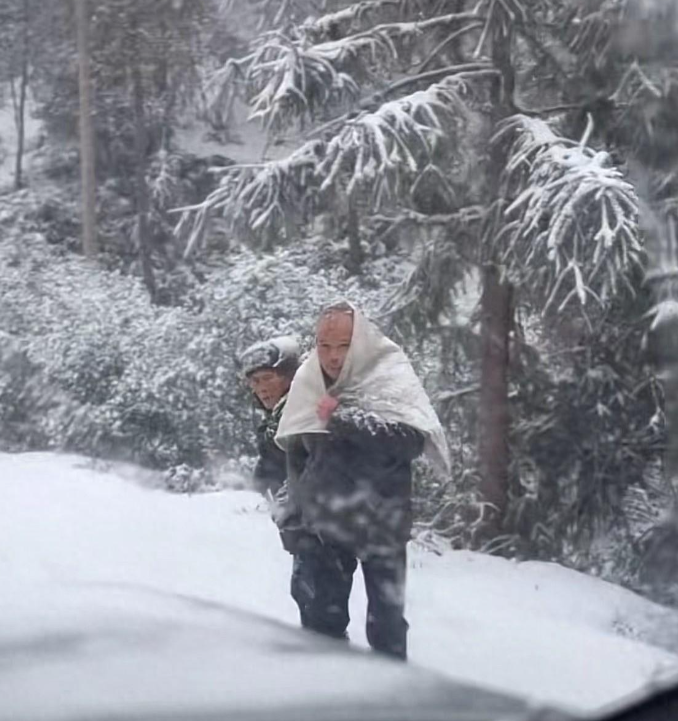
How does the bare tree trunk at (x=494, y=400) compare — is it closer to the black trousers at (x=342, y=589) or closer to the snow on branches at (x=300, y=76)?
the snow on branches at (x=300, y=76)

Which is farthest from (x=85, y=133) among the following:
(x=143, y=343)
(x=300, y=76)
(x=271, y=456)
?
(x=271, y=456)

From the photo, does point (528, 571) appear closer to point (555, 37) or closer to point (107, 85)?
point (555, 37)

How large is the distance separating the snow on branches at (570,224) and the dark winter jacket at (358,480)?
2.56 meters

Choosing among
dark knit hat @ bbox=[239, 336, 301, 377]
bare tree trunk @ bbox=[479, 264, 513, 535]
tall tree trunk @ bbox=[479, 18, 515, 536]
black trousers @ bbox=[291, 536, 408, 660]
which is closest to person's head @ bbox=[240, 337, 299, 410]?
dark knit hat @ bbox=[239, 336, 301, 377]

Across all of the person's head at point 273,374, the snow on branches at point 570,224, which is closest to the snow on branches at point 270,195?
the snow on branches at point 570,224

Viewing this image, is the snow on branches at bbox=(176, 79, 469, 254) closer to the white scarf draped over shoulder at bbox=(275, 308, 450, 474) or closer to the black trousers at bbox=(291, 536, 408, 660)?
the white scarf draped over shoulder at bbox=(275, 308, 450, 474)

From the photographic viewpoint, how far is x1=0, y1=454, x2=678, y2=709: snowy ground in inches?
138

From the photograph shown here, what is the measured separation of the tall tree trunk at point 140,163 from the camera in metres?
8.84

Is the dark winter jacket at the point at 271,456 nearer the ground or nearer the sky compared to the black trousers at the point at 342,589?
nearer the sky

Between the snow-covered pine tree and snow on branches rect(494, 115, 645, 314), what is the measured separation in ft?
0.04

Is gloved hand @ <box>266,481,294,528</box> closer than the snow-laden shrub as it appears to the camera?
Yes

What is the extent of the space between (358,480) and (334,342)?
1.61 feet

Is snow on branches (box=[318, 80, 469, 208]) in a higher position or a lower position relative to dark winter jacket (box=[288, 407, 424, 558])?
higher

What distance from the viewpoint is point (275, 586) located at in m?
4.50
